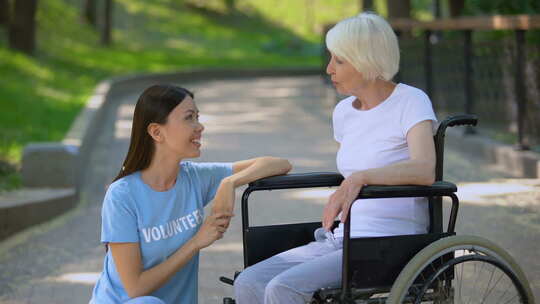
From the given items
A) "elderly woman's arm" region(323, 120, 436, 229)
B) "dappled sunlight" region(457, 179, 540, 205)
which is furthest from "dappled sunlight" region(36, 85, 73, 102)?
"elderly woman's arm" region(323, 120, 436, 229)

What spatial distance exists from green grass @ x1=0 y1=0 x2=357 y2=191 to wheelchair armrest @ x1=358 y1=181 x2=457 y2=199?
4.95 metres

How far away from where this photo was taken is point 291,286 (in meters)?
3.47

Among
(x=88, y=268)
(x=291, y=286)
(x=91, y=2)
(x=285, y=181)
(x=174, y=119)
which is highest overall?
(x=91, y=2)

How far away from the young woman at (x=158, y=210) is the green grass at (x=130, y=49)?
4.41 m

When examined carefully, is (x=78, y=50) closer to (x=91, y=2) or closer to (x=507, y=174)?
(x=91, y=2)

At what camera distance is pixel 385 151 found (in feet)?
12.2

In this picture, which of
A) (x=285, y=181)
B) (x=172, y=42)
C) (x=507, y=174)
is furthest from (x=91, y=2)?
(x=285, y=181)

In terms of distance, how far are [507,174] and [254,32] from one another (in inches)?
1262

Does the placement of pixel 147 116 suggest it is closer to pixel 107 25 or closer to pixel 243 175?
pixel 243 175

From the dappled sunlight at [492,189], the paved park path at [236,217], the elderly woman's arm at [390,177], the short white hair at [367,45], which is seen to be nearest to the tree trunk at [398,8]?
the paved park path at [236,217]

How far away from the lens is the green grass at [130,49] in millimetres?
13242

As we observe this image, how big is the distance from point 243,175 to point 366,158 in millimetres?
446

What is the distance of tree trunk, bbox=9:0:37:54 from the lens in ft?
67.1

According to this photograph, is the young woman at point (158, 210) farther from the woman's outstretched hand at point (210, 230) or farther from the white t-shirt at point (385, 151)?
the white t-shirt at point (385, 151)
